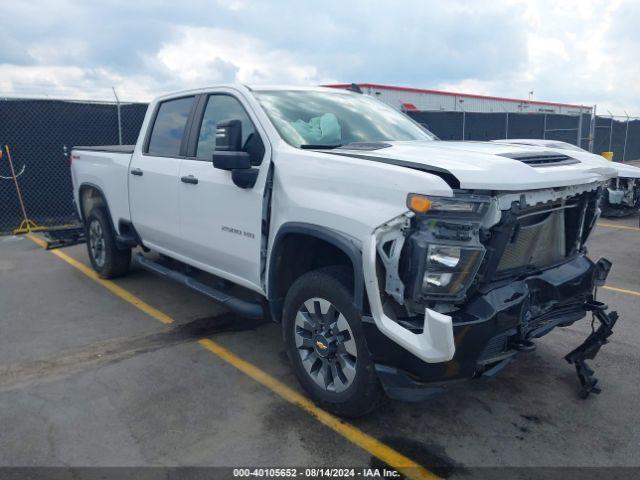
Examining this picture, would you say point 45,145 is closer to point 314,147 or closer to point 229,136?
point 229,136

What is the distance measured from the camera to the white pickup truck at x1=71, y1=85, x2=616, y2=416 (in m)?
2.82

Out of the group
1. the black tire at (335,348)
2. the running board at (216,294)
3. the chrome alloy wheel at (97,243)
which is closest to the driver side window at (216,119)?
the running board at (216,294)

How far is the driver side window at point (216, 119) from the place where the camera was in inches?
165

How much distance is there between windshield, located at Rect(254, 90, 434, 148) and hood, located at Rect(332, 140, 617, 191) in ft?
1.32

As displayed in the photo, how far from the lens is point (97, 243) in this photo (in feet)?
22.0

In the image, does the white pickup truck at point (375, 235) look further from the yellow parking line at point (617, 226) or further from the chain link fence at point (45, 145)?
the yellow parking line at point (617, 226)

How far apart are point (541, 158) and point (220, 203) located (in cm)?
226

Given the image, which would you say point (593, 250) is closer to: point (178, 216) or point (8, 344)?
point (178, 216)

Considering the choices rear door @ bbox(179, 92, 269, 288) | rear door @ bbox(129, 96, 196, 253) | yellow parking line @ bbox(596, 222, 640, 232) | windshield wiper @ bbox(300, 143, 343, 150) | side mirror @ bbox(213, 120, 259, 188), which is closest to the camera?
side mirror @ bbox(213, 120, 259, 188)

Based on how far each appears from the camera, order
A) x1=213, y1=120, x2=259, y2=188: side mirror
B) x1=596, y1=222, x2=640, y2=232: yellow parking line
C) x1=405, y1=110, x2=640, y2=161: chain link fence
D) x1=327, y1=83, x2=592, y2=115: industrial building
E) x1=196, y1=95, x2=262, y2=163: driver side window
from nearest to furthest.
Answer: x1=213, y1=120, x2=259, y2=188: side mirror → x1=196, y1=95, x2=262, y2=163: driver side window → x1=596, y1=222, x2=640, y2=232: yellow parking line → x1=405, y1=110, x2=640, y2=161: chain link fence → x1=327, y1=83, x2=592, y2=115: industrial building

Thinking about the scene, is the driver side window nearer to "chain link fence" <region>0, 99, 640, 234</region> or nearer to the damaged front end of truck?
the damaged front end of truck

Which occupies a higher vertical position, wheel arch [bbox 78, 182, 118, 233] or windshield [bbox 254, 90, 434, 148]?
windshield [bbox 254, 90, 434, 148]

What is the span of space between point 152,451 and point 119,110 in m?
9.28

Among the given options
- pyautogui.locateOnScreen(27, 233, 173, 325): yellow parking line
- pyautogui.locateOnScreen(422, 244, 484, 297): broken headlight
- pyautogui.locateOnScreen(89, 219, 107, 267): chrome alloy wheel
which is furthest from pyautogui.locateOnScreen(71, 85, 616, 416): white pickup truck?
pyautogui.locateOnScreen(89, 219, 107, 267): chrome alloy wheel
